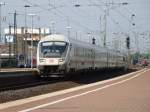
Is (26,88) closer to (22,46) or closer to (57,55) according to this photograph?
(57,55)

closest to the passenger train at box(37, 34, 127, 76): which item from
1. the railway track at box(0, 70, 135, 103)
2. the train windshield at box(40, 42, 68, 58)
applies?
the train windshield at box(40, 42, 68, 58)

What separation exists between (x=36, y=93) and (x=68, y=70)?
1172 cm

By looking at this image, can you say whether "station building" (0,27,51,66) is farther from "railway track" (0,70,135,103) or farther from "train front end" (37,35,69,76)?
"train front end" (37,35,69,76)

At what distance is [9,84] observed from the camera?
3509 cm

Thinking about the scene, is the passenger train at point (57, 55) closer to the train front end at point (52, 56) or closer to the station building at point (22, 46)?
the train front end at point (52, 56)

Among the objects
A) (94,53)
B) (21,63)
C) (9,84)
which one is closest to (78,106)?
(9,84)

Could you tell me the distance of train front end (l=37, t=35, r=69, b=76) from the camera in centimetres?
3900

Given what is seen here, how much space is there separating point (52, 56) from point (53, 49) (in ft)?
2.31

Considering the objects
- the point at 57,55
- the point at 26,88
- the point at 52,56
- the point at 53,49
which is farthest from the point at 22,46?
the point at 26,88

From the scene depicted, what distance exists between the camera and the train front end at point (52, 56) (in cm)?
3900

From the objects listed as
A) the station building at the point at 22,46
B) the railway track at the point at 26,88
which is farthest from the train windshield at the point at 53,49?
the station building at the point at 22,46

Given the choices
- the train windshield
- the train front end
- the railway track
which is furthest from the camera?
the train windshield

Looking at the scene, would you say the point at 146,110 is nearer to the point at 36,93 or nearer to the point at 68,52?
the point at 36,93

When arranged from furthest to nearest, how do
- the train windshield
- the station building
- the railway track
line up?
the station building, the train windshield, the railway track
